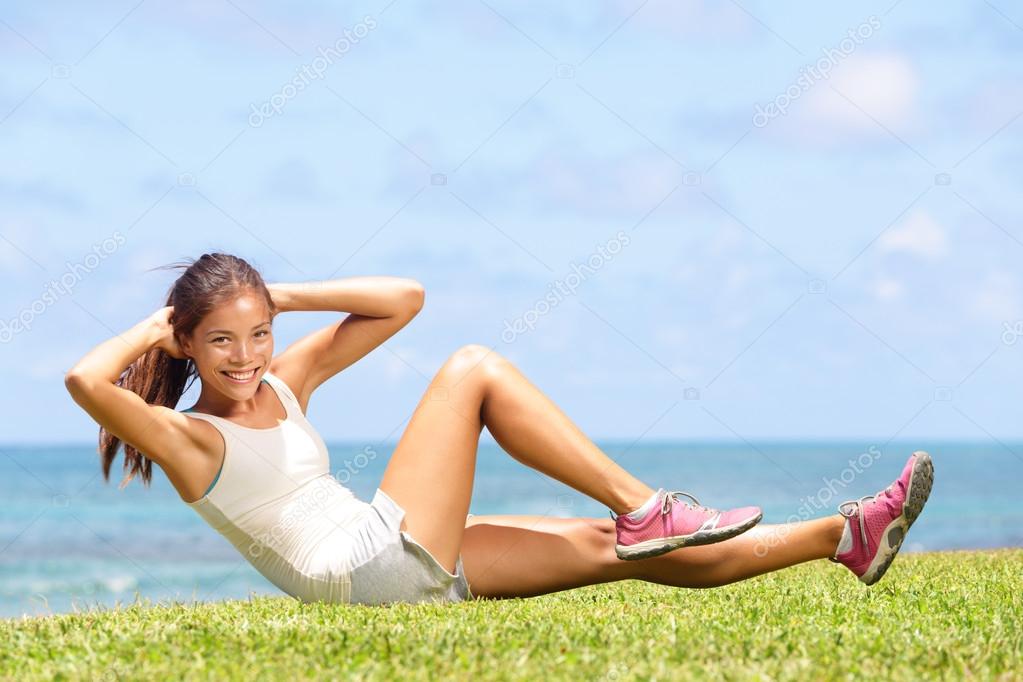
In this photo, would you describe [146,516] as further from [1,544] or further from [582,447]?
[582,447]

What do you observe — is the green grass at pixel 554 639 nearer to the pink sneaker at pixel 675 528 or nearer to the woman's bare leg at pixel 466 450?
the pink sneaker at pixel 675 528

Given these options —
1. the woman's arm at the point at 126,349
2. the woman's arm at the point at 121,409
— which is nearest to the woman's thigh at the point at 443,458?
the woman's arm at the point at 121,409

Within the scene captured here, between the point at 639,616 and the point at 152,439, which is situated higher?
the point at 152,439

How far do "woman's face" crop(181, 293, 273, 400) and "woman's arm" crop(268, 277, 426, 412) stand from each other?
41 cm

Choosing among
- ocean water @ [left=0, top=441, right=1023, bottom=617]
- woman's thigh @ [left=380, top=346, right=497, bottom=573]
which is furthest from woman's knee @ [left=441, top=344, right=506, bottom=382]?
ocean water @ [left=0, top=441, right=1023, bottom=617]

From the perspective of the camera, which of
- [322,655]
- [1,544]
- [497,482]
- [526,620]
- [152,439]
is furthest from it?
[497,482]

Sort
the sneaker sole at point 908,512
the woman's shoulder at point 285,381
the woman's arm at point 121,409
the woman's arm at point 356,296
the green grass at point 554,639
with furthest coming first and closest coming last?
the woman's arm at point 356,296 → the woman's shoulder at point 285,381 → the sneaker sole at point 908,512 → the woman's arm at point 121,409 → the green grass at point 554,639

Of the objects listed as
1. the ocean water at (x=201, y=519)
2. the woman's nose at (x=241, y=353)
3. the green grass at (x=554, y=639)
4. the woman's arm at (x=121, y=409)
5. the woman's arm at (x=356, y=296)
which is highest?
the woman's arm at (x=356, y=296)

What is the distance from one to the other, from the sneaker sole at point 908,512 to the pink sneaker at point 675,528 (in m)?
0.70

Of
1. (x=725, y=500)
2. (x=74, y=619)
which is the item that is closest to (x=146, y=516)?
(x=725, y=500)

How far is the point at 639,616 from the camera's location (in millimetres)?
4859

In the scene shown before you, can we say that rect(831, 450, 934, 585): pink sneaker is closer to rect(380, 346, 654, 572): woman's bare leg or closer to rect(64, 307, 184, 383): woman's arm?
rect(380, 346, 654, 572): woman's bare leg

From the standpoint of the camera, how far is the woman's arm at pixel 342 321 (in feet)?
19.2

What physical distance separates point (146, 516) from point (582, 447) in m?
36.5
